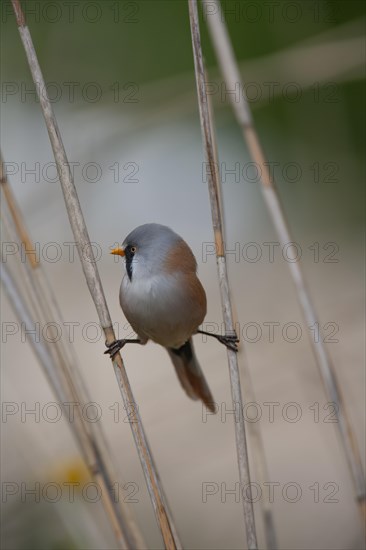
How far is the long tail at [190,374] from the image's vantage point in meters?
2.50

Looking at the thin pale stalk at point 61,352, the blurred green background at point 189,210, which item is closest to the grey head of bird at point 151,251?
the thin pale stalk at point 61,352

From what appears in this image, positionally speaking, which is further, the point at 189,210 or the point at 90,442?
the point at 189,210

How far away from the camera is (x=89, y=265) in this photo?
181 centimetres

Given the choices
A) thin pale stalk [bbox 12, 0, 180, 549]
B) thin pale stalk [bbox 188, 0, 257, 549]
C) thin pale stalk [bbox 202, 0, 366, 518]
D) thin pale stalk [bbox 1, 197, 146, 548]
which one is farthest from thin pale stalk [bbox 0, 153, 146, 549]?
thin pale stalk [bbox 202, 0, 366, 518]

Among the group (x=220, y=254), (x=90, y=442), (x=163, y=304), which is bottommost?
(x=90, y=442)

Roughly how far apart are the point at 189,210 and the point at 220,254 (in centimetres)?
311

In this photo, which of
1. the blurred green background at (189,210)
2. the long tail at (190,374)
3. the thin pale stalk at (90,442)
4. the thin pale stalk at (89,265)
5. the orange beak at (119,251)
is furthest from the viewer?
the blurred green background at (189,210)

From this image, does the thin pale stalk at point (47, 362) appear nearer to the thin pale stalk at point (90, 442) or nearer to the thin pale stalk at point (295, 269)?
→ the thin pale stalk at point (90, 442)

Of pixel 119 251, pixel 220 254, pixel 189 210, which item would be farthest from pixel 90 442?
pixel 189 210

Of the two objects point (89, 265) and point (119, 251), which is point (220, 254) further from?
point (119, 251)

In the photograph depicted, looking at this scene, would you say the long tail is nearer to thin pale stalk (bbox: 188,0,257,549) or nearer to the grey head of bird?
the grey head of bird

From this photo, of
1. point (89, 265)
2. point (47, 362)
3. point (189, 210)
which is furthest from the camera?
point (189, 210)

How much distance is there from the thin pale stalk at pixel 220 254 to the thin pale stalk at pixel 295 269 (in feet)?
1.30

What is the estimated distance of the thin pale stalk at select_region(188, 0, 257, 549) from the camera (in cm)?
177
